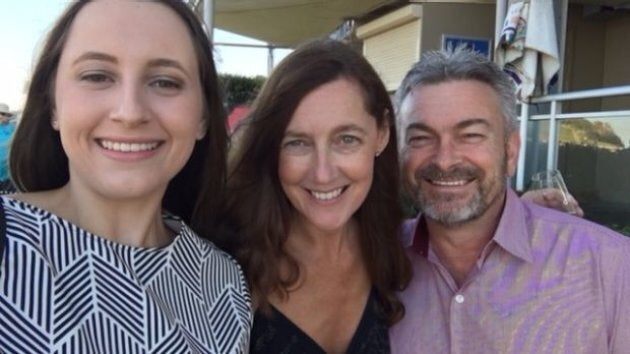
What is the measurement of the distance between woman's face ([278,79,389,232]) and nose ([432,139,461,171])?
229mm

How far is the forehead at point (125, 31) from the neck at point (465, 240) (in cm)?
113

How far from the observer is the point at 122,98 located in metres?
1.45

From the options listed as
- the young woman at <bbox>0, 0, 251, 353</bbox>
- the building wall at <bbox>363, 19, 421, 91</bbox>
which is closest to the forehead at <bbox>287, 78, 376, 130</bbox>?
the young woman at <bbox>0, 0, 251, 353</bbox>

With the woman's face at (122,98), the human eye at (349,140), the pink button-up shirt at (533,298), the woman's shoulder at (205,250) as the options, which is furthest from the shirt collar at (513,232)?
the woman's face at (122,98)

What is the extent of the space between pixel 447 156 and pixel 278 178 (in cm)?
59

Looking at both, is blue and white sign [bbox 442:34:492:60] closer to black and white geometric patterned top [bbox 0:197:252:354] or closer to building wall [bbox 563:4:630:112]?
building wall [bbox 563:4:630:112]

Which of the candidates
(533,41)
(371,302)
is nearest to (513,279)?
(371,302)

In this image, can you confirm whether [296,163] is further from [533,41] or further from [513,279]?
[533,41]

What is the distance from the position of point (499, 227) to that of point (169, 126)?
1152 millimetres

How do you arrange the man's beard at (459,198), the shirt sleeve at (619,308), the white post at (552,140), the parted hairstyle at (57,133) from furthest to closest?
the white post at (552,140) → the man's beard at (459,198) → the shirt sleeve at (619,308) → the parted hairstyle at (57,133)

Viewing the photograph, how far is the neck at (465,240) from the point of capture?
221cm

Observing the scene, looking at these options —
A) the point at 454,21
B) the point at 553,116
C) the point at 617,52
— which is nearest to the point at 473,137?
the point at 553,116

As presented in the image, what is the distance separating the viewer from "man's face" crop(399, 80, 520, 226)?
220cm

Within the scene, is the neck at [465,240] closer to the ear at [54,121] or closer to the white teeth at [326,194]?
the white teeth at [326,194]
